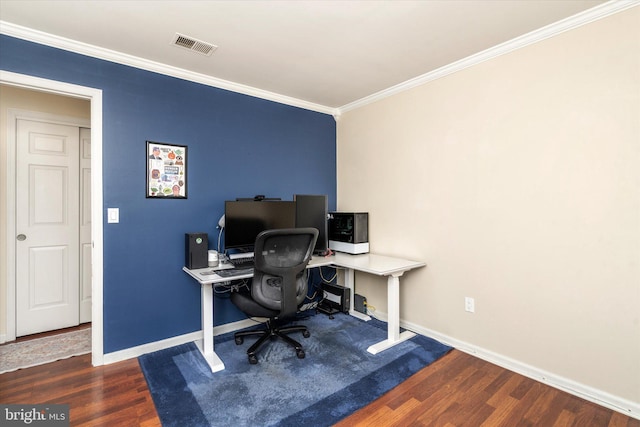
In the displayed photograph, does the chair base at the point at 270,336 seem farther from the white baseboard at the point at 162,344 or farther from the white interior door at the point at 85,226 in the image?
the white interior door at the point at 85,226

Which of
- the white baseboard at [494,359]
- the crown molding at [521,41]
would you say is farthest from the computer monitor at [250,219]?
the crown molding at [521,41]

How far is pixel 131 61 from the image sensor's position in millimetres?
2488

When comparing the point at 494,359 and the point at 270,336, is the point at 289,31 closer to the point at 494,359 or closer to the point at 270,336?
the point at 270,336

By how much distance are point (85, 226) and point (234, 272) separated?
1.95m

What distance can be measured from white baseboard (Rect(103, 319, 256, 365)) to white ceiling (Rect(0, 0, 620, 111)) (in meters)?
2.32

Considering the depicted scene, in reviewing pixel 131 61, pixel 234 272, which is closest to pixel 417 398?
pixel 234 272

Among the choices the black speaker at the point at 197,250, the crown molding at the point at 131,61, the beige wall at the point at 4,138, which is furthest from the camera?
the beige wall at the point at 4,138

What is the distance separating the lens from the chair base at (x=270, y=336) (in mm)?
2441

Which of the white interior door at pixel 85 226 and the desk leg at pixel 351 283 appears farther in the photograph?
the desk leg at pixel 351 283

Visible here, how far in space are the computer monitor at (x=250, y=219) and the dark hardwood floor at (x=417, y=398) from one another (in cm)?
122

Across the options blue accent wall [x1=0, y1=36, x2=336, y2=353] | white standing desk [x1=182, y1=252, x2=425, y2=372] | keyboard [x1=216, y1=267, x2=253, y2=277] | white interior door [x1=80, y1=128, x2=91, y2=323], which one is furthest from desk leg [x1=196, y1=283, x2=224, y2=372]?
white interior door [x1=80, y1=128, x2=91, y2=323]

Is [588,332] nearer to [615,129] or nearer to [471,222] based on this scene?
[471,222]

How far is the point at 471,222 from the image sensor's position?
2582 millimetres

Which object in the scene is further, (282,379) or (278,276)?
(278,276)
